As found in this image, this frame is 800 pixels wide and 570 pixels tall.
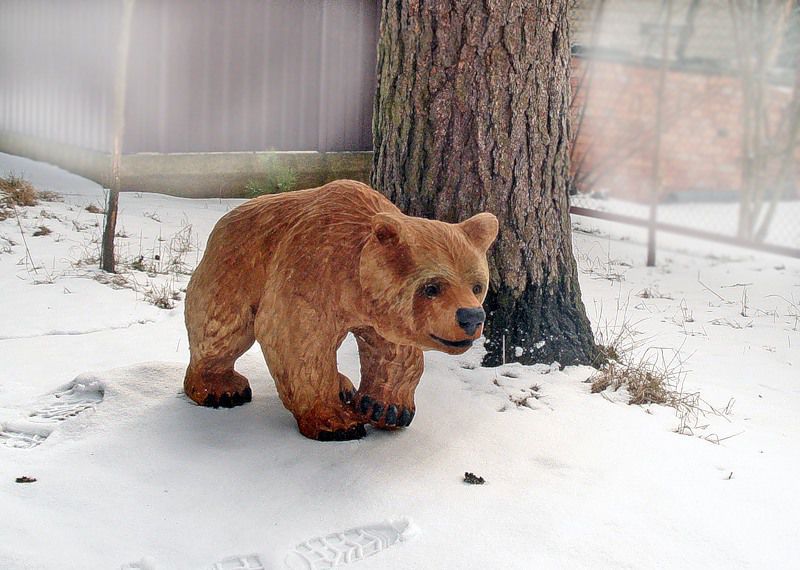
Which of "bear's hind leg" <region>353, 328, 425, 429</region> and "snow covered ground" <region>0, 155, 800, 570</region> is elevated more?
"bear's hind leg" <region>353, 328, 425, 429</region>

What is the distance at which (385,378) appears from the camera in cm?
264

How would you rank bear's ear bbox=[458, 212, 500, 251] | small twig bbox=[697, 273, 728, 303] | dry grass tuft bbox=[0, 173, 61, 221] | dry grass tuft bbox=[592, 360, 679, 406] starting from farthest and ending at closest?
dry grass tuft bbox=[0, 173, 61, 221]
small twig bbox=[697, 273, 728, 303]
dry grass tuft bbox=[592, 360, 679, 406]
bear's ear bbox=[458, 212, 500, 251]

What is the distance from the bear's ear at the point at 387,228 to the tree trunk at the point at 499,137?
1.17 m

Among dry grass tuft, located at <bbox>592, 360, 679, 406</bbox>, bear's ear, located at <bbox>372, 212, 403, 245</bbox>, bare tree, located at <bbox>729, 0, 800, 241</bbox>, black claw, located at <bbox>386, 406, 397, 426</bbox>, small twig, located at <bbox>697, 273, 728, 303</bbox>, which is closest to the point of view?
bear's ear, located at <bbox>372, 212, 403, 245</bbox>

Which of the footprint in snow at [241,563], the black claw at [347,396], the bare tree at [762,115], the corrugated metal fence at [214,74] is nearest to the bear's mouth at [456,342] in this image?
the black claw at [347,396]

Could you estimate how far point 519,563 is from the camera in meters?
2.04

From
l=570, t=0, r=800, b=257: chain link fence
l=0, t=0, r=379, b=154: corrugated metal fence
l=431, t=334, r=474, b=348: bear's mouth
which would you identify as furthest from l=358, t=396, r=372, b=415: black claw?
l=0, t=0, r=379, b=154: corrugated metal fence

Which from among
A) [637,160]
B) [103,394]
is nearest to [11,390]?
[103,394]

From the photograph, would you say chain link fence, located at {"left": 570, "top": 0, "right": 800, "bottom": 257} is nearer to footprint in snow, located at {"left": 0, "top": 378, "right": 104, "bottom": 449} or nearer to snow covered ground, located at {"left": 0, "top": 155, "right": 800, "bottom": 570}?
snow covered ground, located at {"left": 0, "top": 155, "right": 800, "bottom": 570}

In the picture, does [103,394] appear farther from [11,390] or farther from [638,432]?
[638,432]

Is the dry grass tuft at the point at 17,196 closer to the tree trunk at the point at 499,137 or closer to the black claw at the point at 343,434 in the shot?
the tree trunk at the point at 499,137

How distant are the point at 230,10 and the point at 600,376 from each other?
6483 millimetres

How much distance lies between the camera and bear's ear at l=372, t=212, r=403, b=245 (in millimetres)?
2330

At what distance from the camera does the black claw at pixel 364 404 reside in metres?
2.66
